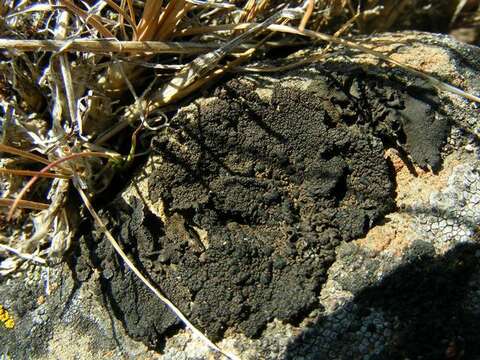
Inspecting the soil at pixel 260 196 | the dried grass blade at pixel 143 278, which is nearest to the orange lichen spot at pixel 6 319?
the soil at pixel 260 196

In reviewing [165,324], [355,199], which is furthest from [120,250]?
[355,199]

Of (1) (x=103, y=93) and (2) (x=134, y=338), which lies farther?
(1) (x=103, y=93)

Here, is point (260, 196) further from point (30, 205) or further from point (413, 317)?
point (30, 205)

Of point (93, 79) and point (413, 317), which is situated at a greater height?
point (93, 79)

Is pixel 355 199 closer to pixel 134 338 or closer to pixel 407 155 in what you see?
pixel 407 155

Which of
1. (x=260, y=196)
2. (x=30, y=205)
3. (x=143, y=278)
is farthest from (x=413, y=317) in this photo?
(x=30, y=205)

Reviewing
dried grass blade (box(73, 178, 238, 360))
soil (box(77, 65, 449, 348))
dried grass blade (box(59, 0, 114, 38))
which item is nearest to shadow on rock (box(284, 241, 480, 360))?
soil (box(77, 65, 449, 348))
